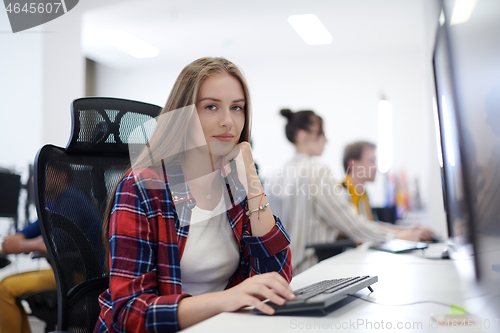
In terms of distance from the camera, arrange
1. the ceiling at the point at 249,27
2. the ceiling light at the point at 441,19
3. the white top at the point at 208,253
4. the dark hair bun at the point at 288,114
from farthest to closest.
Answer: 1. the ceiling at the point at 249,27
2. the dark hair bun at the point at 288,114
3. the white top at the point at 208,253
4. the ceiling light at the point at 441,19

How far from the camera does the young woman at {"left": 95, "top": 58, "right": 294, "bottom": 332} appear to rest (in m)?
0.69

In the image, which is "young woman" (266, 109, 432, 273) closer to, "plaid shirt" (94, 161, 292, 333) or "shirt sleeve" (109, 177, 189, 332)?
"plaid shirt" (94, 161, 292, 333)

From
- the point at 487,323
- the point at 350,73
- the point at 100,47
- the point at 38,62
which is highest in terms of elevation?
the point at 100,47

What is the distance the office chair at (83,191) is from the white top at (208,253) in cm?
27

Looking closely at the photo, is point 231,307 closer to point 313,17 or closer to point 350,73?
point 313,17

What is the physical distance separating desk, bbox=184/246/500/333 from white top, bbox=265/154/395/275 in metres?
0.55

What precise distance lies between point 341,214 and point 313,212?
14 centimetres

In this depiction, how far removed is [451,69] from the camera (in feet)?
2.48

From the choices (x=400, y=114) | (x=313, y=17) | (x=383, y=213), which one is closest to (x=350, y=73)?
(x=400, y=114)

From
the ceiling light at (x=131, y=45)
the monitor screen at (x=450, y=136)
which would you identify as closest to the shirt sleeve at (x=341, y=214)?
the monitor screen at (x=450, y=136)

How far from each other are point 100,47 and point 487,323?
4696 mm

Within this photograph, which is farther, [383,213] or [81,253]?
[383,213]

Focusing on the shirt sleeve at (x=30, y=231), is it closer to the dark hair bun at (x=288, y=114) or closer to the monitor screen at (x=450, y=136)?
the dark hair bun at (x=288, y=114)

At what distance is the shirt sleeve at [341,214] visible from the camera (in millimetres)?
1855
